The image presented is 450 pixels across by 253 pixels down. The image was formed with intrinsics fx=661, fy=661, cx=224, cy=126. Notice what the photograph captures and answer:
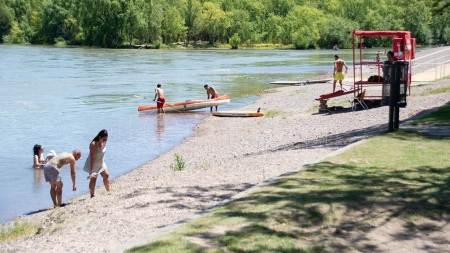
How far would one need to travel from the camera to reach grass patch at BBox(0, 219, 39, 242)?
10438mm

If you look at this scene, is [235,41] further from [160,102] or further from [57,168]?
[57,168]

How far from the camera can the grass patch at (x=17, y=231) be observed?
10438 mm

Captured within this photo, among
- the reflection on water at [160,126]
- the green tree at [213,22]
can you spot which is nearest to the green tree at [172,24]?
the green tree at [213,22]

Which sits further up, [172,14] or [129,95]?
[172,14]

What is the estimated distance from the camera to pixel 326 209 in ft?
26.2

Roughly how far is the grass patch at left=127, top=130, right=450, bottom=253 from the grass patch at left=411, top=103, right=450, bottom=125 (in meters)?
4.09

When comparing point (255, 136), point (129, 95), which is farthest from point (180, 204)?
point (129, 95)

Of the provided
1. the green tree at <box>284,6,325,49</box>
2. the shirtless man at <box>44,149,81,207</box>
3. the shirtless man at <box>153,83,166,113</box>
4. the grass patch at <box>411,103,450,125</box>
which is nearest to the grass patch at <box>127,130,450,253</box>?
the grass patch at <box>411,103,450,125</box>

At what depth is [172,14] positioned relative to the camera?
128000mm

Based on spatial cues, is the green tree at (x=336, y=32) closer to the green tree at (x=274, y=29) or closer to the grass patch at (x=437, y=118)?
the green tree at (x=274, y=29)

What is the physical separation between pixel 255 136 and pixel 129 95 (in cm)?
2008

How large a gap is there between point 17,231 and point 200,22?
124 m

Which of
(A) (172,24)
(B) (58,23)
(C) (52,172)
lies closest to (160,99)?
(C) (52,172)

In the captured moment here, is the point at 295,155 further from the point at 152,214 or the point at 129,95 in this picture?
the point at 129,95
